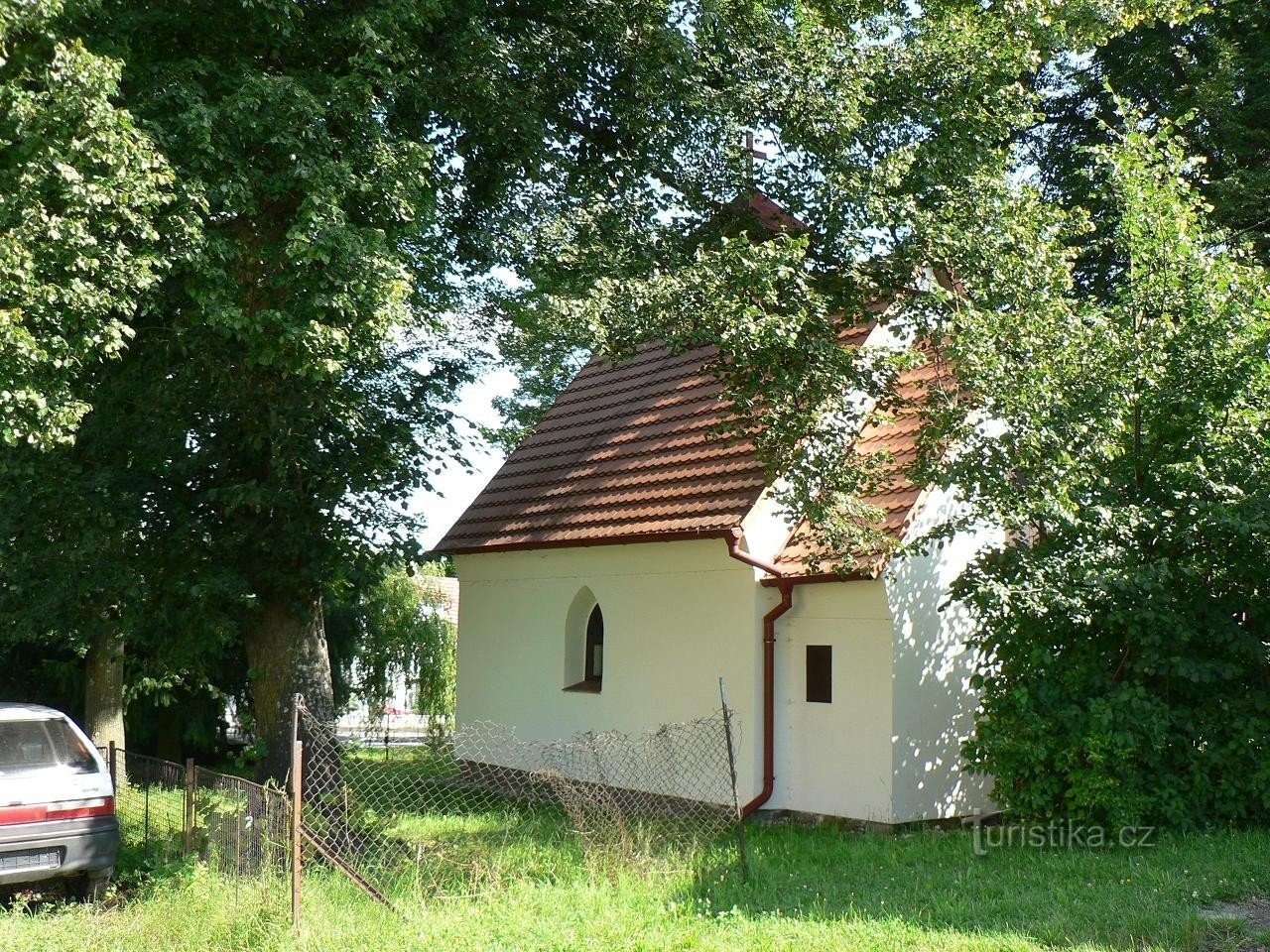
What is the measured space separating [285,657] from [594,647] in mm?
5203

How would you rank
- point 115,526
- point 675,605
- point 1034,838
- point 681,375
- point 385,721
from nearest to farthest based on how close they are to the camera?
1. point 1034,838
2. point 115,526
3. point 675,605
4. point 681,375
5. point 385,721

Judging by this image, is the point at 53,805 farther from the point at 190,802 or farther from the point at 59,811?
the point at 190,802

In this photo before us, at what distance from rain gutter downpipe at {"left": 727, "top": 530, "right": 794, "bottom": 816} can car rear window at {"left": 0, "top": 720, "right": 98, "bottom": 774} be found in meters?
6.82

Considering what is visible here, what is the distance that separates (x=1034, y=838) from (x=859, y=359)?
481 centimetres

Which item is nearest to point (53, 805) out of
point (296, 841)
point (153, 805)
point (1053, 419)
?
point (296, 841)

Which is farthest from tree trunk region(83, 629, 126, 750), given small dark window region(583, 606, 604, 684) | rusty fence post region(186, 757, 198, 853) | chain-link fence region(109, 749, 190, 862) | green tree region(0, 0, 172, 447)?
green tree region(0, 0, 172, 447)

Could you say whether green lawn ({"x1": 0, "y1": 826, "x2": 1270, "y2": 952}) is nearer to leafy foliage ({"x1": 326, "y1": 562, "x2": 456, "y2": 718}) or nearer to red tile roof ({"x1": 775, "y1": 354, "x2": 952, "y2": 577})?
red tile roof ({"x1": 775, "y1": 354, "x2": 952, "y2": 577})

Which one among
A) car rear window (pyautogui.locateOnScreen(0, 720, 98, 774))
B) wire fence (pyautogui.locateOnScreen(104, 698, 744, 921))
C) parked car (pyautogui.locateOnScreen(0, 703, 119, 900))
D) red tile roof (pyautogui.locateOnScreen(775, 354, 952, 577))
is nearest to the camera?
wire fence (pyautogui.locateOnScreen(104, 698, 744, 921))

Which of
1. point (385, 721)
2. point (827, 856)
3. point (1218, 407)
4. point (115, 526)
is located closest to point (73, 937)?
point (115, 526)

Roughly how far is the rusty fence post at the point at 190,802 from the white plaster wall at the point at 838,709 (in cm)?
626

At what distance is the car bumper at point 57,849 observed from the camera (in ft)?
30.7

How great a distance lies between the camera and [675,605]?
592 inches

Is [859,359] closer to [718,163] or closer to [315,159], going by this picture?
[718,163]

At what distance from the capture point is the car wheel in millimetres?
10000
